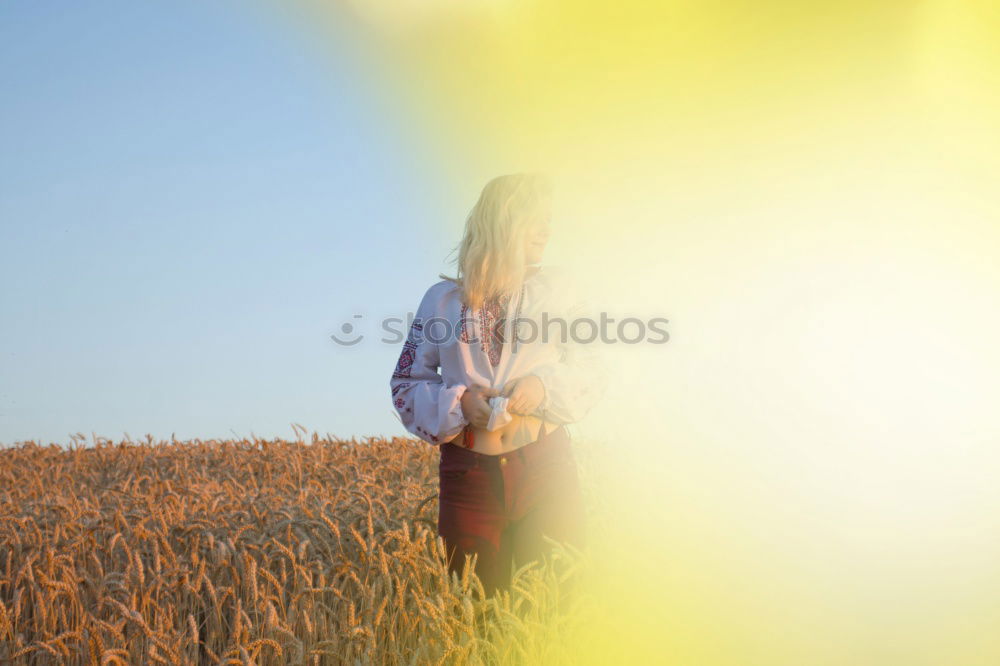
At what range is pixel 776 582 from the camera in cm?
399

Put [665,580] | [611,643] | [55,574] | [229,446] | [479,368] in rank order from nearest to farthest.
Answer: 1. [611,643]
2. [479,368]
3. [665,580]
4. [55,574]
5. [229,446]

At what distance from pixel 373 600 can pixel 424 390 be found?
0.93m

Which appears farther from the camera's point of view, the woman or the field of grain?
the woman

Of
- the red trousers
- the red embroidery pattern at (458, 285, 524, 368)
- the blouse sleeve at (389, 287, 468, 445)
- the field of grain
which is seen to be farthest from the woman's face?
the field of grain

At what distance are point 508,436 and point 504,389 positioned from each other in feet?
0.62

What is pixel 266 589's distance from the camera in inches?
166

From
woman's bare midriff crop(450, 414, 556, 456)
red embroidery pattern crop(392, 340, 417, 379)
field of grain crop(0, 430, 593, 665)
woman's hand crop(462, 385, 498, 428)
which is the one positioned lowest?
field of grain crop(0, 430, 593, 665)

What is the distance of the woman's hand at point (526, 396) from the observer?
357 centimetres

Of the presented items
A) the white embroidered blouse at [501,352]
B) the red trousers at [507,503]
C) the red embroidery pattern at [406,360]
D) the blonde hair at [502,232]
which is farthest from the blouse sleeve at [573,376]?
the red embroidery pattern at [406,360]

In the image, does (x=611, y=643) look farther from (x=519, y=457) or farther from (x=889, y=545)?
(x=889, y=545)

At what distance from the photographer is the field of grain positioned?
340cm

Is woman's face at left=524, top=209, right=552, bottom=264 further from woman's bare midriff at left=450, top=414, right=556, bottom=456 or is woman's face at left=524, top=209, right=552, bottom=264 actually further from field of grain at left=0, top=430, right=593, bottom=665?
field of grain at left=0, top=430, right=593, bottom=665

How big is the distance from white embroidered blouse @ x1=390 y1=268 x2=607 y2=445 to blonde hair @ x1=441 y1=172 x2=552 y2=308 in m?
0.10

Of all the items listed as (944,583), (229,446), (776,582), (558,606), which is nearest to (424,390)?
(558,606)
